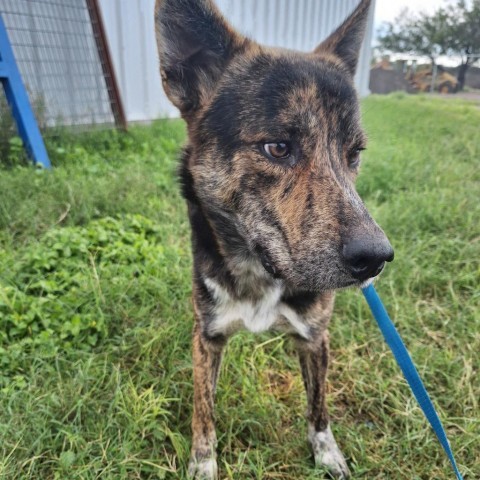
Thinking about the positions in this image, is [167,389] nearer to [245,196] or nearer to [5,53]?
[245,196]

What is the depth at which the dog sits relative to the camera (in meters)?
1.47

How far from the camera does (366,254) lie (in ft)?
4.37

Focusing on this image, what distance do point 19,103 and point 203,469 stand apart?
13.6 feet

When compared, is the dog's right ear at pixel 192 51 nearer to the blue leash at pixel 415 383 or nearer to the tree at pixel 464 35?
the blue leash at pixel 415 383

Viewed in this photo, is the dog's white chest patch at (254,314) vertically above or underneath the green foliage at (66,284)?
above

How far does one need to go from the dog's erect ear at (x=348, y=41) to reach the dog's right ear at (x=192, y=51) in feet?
1.49

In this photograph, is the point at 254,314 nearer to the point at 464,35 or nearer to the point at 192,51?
the point at 192,51

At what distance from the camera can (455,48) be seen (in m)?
11.1

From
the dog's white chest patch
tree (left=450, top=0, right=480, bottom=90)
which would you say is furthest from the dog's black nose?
tree (left=450, top=0, right=480, bottom=90)

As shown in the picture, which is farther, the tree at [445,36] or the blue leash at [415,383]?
the tree at [445,36]

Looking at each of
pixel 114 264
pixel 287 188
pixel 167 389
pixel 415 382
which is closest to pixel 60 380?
pixel 167 389

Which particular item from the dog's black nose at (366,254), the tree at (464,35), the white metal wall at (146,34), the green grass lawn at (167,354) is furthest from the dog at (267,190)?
the tree at (464,35)

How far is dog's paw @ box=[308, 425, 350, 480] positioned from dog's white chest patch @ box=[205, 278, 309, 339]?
47cm

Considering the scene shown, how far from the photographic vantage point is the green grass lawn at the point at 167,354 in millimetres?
1941
